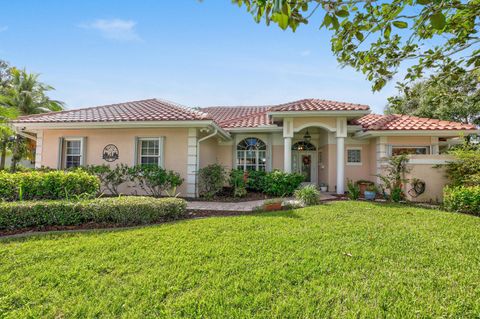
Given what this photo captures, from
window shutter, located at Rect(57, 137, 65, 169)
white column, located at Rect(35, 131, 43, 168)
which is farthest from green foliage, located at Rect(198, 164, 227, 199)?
white column, located at Rect(35, 131, 43, 168)

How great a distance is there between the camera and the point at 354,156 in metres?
13.8

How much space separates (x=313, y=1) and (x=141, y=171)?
32.2ft

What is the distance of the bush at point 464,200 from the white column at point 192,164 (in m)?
9.96

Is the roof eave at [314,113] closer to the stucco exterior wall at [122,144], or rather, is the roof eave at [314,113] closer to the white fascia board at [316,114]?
the white fascia board at [316,114]

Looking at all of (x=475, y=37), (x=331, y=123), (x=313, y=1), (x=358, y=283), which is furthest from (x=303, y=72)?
(x=358, y=283)

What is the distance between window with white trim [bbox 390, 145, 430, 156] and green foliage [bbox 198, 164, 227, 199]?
9.34 metres

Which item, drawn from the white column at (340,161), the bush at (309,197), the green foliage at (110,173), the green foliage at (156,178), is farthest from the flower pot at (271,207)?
the green foliage at (110,173)

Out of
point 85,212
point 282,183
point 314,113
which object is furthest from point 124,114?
point 314,113

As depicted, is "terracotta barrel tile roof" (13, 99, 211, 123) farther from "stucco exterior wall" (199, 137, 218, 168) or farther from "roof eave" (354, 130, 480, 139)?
"roof eave" (354, 130, 480, 139)

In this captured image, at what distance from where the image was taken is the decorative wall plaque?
37.9 ft

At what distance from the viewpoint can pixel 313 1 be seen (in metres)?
2.67

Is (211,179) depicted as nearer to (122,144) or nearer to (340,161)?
(122,144)

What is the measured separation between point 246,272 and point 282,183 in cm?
805

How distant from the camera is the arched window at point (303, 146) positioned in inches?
598
